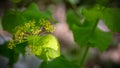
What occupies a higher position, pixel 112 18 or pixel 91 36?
pixel 112 18

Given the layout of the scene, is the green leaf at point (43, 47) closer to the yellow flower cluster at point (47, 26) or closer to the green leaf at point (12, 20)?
the yellow flower cluster at point (47, 26)

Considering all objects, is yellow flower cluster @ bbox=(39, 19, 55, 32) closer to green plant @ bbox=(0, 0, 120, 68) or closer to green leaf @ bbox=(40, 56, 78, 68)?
green plant @ bbox=(0, 0, 120, 68)

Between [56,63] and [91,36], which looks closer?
[56,63]

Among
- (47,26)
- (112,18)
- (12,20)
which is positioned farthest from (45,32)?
(112,18)

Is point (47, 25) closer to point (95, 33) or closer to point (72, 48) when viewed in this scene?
point (95, 33)

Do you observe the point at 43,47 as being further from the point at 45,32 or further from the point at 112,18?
the point at 112,18

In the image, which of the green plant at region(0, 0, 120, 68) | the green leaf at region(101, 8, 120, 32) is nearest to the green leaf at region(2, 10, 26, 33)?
the green plant at region(0, 0, 120, 68)

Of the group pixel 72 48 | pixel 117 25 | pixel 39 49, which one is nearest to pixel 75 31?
pixel 117 25
